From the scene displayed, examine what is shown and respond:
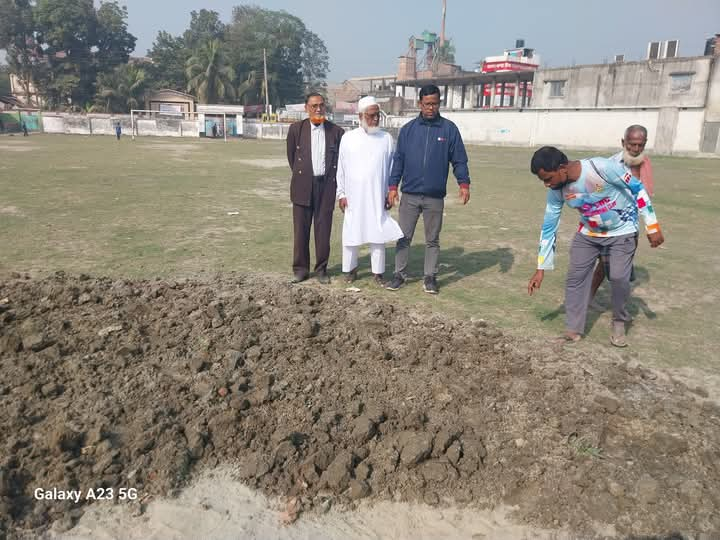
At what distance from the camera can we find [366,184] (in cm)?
516

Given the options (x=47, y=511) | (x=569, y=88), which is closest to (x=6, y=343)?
(x=47, y=511)

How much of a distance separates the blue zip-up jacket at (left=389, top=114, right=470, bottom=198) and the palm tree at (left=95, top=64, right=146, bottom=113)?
177ft

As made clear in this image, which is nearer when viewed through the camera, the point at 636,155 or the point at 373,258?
the point at 636,155

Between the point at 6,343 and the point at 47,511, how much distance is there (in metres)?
1.67

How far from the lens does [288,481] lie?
100 inches

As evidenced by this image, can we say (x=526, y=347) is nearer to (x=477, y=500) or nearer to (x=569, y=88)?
(x=477, y=500)

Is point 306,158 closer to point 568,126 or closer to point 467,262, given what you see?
point 467,262

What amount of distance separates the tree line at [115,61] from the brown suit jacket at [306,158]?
52.9m

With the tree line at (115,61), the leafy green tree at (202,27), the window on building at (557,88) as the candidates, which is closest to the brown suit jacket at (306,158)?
the window on building at (557,88)

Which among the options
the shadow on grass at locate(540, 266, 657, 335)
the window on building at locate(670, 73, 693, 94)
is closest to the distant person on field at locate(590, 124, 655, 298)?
the shadow on grass at locate(540, 266, 657, 335)

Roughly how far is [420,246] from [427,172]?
7.16 ft

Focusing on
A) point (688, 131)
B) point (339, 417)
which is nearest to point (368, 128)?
point (339, 417)

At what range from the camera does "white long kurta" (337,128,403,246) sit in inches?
202
